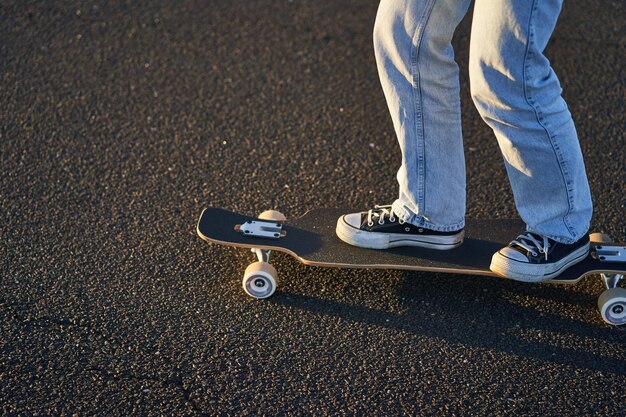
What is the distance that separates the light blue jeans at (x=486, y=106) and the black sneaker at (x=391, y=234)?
0.17 feet

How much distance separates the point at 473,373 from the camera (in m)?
3.06

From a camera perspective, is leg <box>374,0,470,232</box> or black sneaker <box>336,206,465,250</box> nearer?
leg <box>374,0,470,232</box>

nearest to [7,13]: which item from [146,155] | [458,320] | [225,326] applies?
[146,155]

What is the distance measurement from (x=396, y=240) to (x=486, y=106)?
721 mm

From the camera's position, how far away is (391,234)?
11.3 feet

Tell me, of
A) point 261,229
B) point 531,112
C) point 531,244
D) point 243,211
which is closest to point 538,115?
point 531,112

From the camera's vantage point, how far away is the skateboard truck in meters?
3.51

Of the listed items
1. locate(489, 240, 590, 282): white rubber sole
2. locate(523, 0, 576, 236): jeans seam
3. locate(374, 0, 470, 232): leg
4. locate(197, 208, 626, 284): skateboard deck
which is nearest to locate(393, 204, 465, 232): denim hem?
locate(374, 0, 470, 232): leg

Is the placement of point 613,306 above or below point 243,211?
below

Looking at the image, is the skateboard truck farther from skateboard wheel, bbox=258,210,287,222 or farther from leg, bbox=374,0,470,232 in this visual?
leg, bbox=374,0,470,232

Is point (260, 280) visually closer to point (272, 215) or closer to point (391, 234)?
Answer: point (272, 215)

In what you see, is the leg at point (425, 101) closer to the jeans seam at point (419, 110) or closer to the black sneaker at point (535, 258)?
the jeans seam at point (419, 110)

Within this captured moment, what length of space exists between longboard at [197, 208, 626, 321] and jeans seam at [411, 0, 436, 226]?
0.20 metres

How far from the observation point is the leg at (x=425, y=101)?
9.80ft
